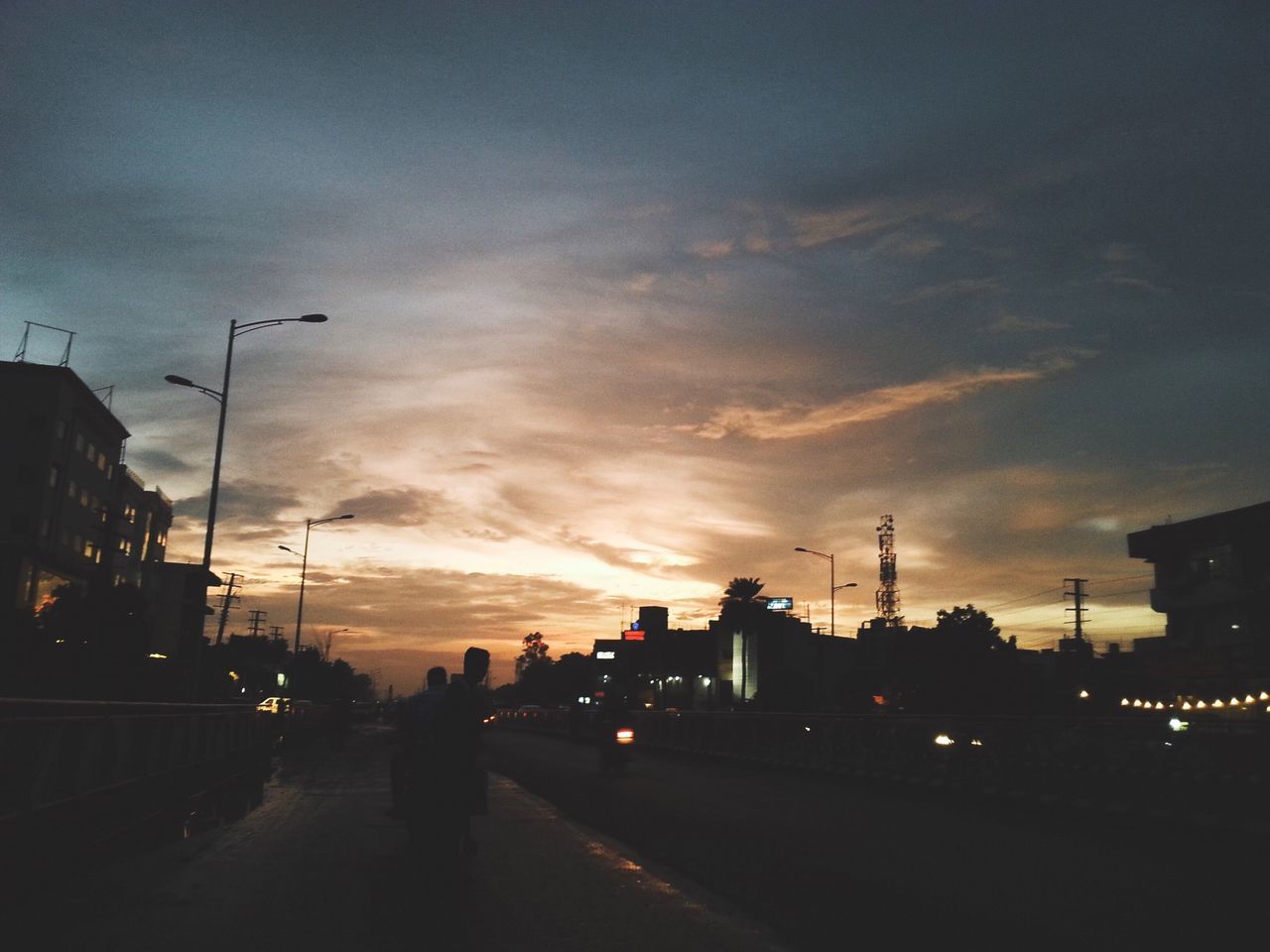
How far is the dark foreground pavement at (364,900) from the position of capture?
22.3ft

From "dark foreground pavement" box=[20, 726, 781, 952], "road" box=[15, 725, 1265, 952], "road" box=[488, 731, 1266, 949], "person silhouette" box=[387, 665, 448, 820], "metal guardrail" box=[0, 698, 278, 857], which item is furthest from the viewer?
"metal guardrail" box=[0, 698, 278, 857]

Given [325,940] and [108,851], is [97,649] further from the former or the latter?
[325,940]

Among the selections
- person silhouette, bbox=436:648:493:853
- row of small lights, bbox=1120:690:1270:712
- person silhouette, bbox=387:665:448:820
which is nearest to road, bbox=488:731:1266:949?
person silhouette, bbox=436:648:493:853

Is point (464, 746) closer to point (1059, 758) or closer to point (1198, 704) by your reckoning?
point (1059, 758)

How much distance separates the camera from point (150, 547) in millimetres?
130875

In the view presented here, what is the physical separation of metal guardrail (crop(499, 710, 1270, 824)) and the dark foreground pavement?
781cm

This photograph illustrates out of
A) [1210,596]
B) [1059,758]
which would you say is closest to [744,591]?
[1210,596]

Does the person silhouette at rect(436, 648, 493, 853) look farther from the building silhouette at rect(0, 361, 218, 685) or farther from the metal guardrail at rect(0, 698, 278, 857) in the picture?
the building silhouette at rect(0, 361, 218, 685)

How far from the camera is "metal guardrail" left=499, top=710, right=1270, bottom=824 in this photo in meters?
14.0

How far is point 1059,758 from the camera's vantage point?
17.4 m

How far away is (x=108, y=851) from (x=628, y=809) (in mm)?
7298

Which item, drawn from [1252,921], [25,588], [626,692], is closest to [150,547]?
[25,588]

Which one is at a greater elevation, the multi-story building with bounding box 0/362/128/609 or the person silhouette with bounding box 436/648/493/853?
the multi-story building with bounding box 0/362/128/609

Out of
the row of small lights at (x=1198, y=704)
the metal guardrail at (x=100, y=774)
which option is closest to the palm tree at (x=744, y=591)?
the row of small lights at (x=1198, y=704)
